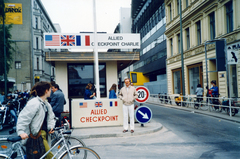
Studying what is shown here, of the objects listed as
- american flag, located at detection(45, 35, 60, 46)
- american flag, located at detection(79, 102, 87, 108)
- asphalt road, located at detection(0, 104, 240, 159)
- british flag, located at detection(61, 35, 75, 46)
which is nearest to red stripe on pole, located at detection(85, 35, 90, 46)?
british flag, located at detection(61, 35, 75, 46)

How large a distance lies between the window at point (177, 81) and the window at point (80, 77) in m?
15.6

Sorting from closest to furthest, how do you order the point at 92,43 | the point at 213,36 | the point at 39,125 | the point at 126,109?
the point at 39,125
the point at 126,109
the point at 92,43
the point at 213,36

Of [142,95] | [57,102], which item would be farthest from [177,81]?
[57,102]

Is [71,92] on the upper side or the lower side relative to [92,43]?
lower

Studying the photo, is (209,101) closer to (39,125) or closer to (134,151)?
(134,151)

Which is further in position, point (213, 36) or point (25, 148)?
point (213, 36)

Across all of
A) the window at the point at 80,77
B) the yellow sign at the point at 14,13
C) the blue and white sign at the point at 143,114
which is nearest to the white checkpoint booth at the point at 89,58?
the blue and white sign at the point at 143,114

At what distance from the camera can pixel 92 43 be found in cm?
994

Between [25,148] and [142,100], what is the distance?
604 centimetres

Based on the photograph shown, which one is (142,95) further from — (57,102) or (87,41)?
(57,102)

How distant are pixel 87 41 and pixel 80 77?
418 cm

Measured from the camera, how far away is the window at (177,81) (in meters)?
27.5

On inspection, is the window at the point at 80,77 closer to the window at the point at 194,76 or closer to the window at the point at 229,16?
the window at the point at 229,16

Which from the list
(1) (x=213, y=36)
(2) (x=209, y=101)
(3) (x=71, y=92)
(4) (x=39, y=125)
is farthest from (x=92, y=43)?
(1) (x=213, y=36)
